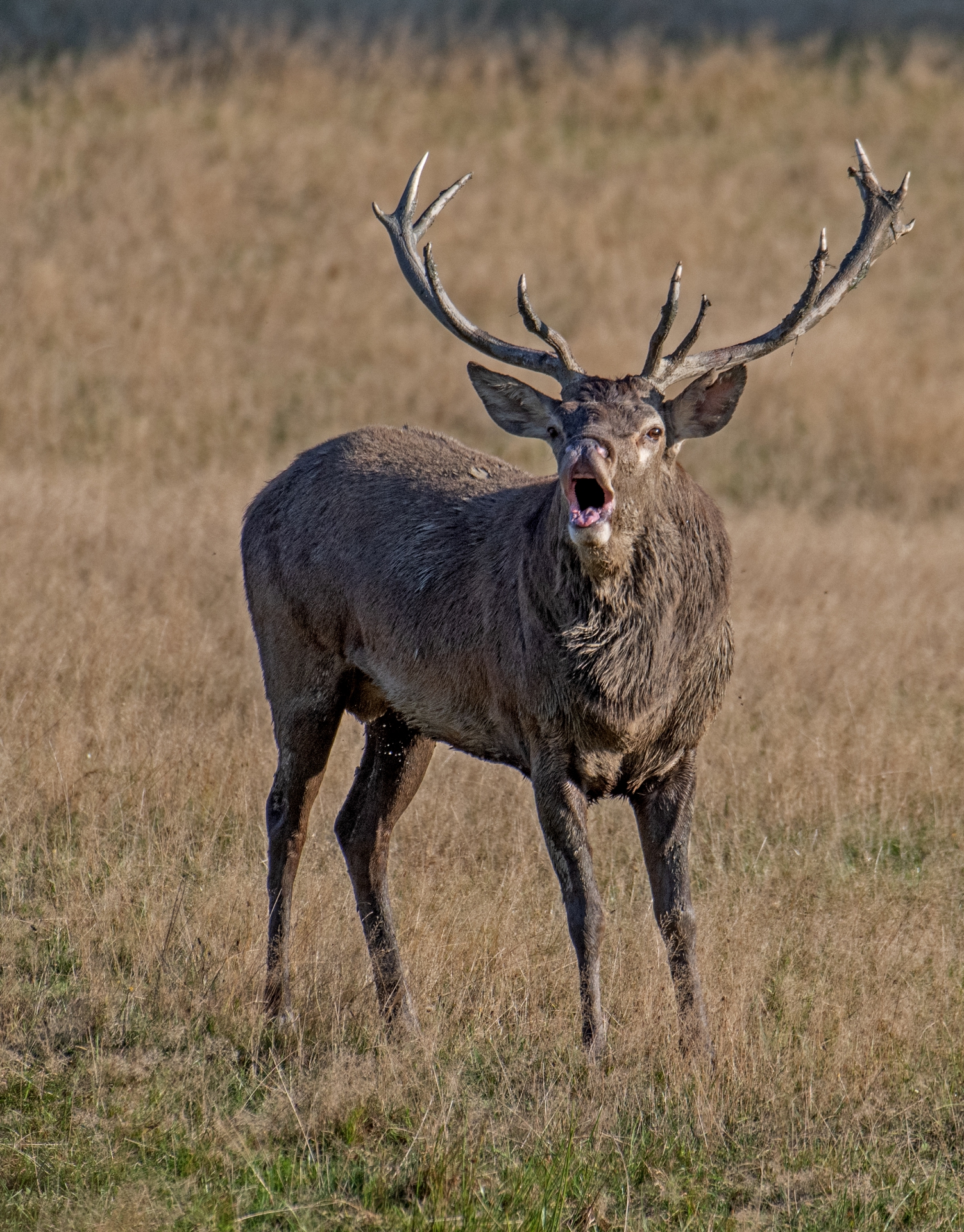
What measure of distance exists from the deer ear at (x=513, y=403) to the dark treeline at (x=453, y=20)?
68.8ft

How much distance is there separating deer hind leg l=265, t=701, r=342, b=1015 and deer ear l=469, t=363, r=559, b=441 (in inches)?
49.1

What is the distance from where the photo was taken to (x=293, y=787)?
18.2ft

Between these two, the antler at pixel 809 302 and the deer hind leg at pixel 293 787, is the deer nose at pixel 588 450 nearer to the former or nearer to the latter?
the antler at pixel 809 302

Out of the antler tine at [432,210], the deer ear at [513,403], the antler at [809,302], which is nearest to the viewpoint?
the antler at [809,302]

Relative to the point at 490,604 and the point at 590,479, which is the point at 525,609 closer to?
the point at 490,604

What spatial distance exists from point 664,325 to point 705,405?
348 millimetres

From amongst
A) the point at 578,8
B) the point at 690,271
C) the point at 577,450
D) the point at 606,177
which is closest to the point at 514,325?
the point at 690,271

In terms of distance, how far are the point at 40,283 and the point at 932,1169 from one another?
15.7 meters

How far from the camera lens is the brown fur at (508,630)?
4.52m

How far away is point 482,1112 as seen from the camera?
4172mm

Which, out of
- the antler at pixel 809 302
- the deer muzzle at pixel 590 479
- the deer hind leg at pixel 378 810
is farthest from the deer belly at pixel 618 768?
the antler at pixel 809 302

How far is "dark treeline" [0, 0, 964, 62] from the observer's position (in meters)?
24.3

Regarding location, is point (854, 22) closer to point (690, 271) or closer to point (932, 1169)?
point (690, 271)

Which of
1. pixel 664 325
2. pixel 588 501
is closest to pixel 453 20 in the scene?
pixel 664 325
